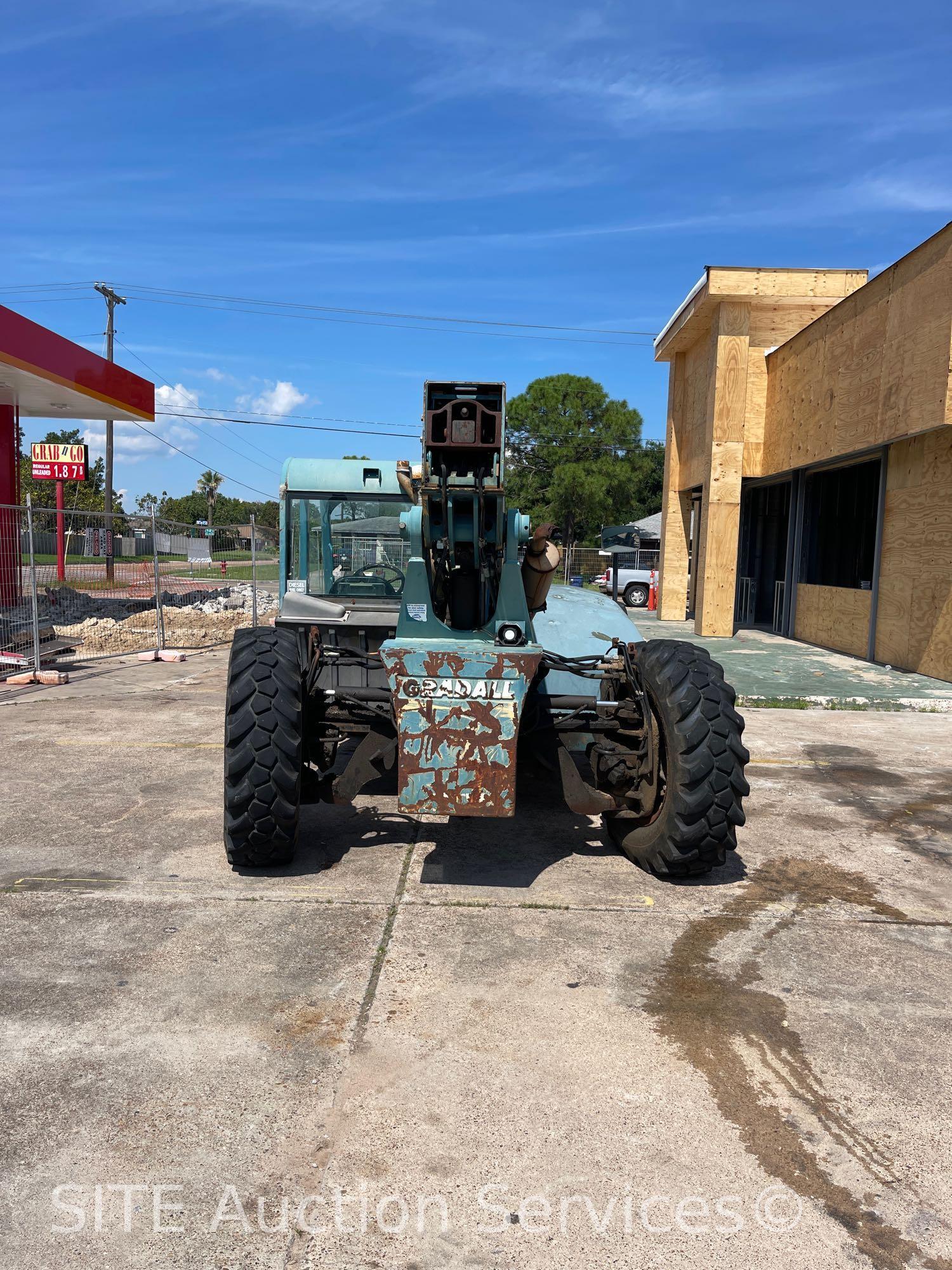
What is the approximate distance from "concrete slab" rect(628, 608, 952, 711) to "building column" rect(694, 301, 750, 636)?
2.69 ft

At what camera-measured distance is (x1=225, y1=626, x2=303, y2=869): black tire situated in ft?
15.5

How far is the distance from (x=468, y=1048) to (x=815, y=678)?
402 inches

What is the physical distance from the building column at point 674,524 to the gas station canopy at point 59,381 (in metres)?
12.2

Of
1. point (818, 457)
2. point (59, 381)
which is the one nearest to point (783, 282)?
point (818, 457)

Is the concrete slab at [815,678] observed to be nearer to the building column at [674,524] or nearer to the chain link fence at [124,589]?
the building column at [674,524]

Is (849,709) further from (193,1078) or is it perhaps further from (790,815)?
(193,1078)

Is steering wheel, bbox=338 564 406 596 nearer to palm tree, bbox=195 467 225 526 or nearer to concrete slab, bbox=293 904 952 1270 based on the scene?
concrete slab, bbox=293 904 952 1270

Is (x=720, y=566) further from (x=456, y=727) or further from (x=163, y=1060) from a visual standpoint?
(x=163, y=1060)

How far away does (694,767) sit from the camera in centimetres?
463

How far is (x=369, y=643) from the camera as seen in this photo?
718 centimetres

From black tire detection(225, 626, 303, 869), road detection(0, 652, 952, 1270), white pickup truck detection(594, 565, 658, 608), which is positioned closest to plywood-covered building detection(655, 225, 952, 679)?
white pickup truck detection(594, 565, 658, 608)

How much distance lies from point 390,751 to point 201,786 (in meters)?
2.47

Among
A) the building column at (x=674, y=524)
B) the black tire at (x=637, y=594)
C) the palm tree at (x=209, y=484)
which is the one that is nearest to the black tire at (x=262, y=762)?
the building column at (x=674, y=524)

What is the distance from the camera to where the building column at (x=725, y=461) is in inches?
683
